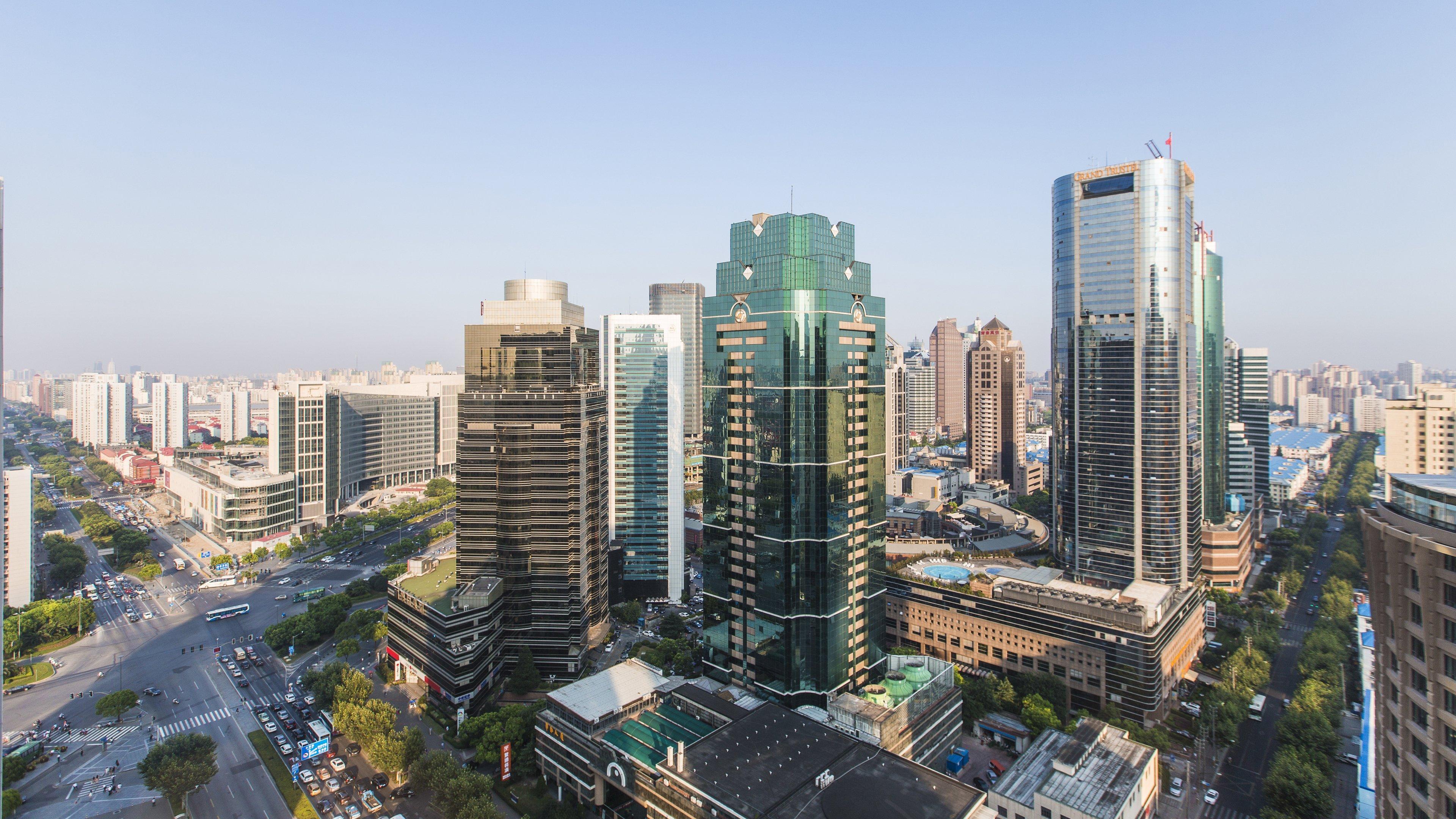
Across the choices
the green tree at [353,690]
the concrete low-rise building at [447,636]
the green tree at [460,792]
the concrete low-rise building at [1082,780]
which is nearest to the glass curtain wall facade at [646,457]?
the concrete low-rise building at [447,636]

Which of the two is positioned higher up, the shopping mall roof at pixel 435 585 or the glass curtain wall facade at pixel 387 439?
the glass curtain wall facade at pixel 387 439

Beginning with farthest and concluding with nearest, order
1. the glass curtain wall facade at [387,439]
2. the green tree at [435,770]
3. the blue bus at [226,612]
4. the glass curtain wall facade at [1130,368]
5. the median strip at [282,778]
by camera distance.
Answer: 1. the glass curtain wall facade at [387,439]
2. the blue bus at [226,612]
3. the glass curtain wall facade at [1130,368]
4. the median strip at [282,778]
5. the green tree at [435,770]

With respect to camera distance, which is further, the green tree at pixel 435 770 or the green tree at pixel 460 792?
the green tree at pixel 435 770

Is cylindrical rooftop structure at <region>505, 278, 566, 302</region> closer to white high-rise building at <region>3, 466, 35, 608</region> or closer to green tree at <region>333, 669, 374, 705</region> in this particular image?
green tree at <region>333, 669, 374, 705</region>

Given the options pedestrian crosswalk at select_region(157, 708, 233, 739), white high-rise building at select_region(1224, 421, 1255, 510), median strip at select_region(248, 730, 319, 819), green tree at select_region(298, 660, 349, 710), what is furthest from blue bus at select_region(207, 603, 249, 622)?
white high-rise building at select_region(1224, 421, 1255, 510)

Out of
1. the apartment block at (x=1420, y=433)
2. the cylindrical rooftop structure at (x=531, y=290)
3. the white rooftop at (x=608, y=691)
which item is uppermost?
the cylindrical rooftop structure at (x=531, y=290)

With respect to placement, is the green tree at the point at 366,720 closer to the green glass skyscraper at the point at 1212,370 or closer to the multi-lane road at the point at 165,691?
the multi-lane road at the point at 165,691

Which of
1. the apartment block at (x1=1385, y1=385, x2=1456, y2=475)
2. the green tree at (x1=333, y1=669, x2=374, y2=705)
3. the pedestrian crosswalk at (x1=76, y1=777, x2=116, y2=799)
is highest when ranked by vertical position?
the apartment block at (x1=1385, y1=385, x2=1456, y2=475)

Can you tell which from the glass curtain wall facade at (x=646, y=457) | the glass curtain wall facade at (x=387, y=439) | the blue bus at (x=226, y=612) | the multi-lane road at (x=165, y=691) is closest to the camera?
the multi-lane road at (x=165, y=691)
